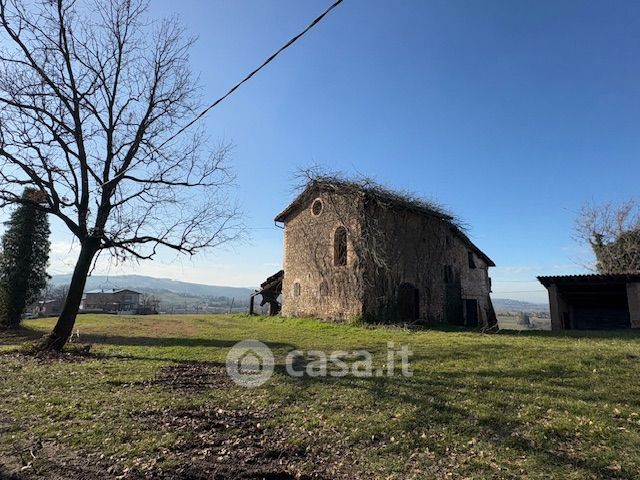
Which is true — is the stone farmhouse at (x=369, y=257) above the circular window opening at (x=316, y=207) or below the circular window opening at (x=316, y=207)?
below

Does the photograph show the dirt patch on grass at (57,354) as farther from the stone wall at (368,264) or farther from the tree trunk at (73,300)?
the stone wall at (368,264)

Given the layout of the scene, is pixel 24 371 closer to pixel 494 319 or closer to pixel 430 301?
pixel 430 301

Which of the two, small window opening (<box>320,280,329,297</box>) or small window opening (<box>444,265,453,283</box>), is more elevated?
small window opening (<box>444,265,453,283</box>)

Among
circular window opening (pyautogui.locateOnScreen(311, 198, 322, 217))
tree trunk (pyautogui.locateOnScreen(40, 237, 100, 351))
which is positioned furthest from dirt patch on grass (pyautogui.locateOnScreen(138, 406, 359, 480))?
circular window opening (pyautogui.locateOnScreen(311, 198, 322, 217))

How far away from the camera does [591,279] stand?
18.6 meters

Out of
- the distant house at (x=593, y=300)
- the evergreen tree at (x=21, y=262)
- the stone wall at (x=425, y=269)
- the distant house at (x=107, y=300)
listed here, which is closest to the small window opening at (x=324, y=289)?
the stone wall at (x=425, y=269)

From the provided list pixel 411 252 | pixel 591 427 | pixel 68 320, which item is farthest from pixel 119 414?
pixel 411 252

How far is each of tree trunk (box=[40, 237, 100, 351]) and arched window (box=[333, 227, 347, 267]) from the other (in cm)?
1127

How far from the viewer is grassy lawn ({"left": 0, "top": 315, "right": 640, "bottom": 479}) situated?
4293 millimetres

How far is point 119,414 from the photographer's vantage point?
19.2 feet

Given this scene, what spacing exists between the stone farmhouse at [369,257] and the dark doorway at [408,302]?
0.17ft

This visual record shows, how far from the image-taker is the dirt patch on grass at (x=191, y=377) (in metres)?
7.77

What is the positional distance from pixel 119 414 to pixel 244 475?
274 centimetres

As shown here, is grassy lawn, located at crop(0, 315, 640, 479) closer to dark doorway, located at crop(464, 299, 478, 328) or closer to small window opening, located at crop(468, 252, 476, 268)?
dark doorway, located at crop(464, 299, 478, 328)
